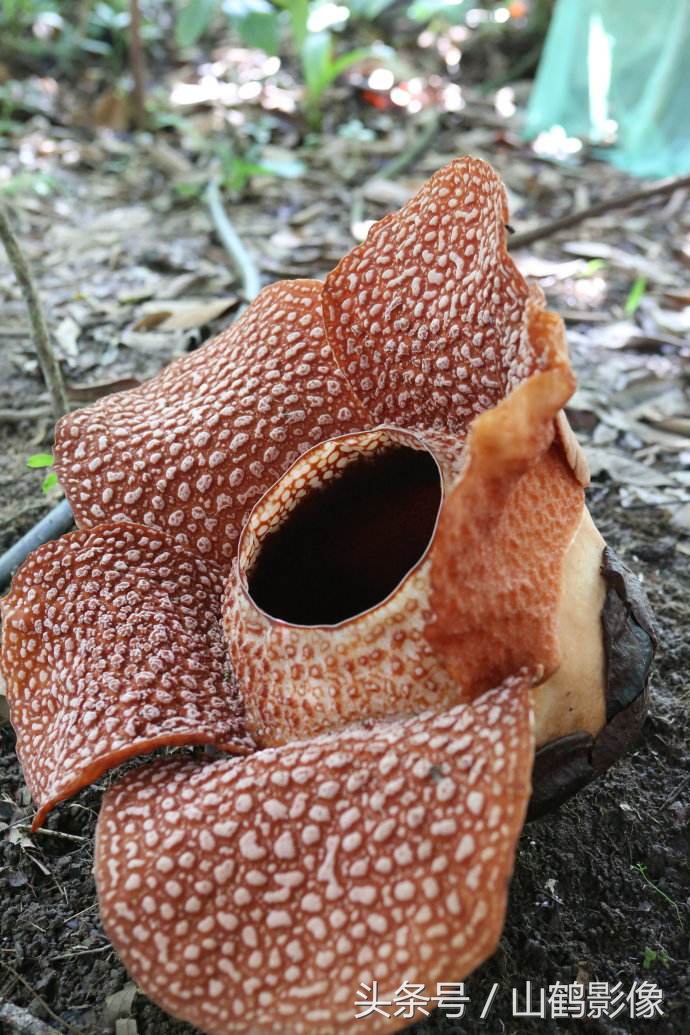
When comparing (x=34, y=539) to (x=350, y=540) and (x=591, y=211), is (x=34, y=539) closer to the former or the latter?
(x=350, y=540)

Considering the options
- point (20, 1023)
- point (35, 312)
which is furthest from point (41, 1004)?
point (35, 312)

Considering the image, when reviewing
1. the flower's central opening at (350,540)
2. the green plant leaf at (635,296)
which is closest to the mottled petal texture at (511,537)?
the flower's central opening at (350,540)

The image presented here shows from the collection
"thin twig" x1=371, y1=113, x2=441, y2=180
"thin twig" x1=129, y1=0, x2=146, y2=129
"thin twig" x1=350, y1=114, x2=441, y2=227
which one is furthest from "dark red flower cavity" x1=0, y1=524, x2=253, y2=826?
"thin twig" x1=129, y1=0, x2=146, y2=129

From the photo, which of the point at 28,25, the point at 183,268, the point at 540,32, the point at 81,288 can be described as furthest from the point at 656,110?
the point at 28,25

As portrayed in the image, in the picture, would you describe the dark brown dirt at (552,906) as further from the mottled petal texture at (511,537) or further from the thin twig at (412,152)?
the thin twig at (412,152)

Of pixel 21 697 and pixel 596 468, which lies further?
pixel 596 468

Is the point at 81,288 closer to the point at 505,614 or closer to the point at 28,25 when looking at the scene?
the point at 505,614
